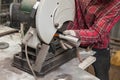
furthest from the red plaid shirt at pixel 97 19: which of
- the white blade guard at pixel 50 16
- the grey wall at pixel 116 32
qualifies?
the grey wall at pixel 116 32

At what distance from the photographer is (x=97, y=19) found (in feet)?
4.90

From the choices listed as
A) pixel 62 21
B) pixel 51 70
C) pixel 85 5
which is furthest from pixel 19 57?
pixel 85 5

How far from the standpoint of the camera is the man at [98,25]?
1.43 meters

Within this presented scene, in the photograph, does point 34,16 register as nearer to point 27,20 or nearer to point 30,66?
point 27,20

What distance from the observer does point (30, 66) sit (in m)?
1.31

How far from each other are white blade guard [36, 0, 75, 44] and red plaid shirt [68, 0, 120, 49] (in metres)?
0.14

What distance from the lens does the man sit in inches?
56.1

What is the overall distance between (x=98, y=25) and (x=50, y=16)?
1.14ft

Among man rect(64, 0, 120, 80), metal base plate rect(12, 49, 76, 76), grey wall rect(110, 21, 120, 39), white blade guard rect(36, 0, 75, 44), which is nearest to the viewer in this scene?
white blade guard rect(36, 0, 75, 44)

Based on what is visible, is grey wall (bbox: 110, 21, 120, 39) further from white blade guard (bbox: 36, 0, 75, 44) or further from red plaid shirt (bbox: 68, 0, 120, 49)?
white blade guard (bbox: 36, 0, 75, 44)

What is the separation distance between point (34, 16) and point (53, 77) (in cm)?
38

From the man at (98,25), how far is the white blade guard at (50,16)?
0.29ft

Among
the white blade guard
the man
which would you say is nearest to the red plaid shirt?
the man

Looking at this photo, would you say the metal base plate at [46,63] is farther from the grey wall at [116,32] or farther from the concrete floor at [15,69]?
the grey wall at [116,32]
